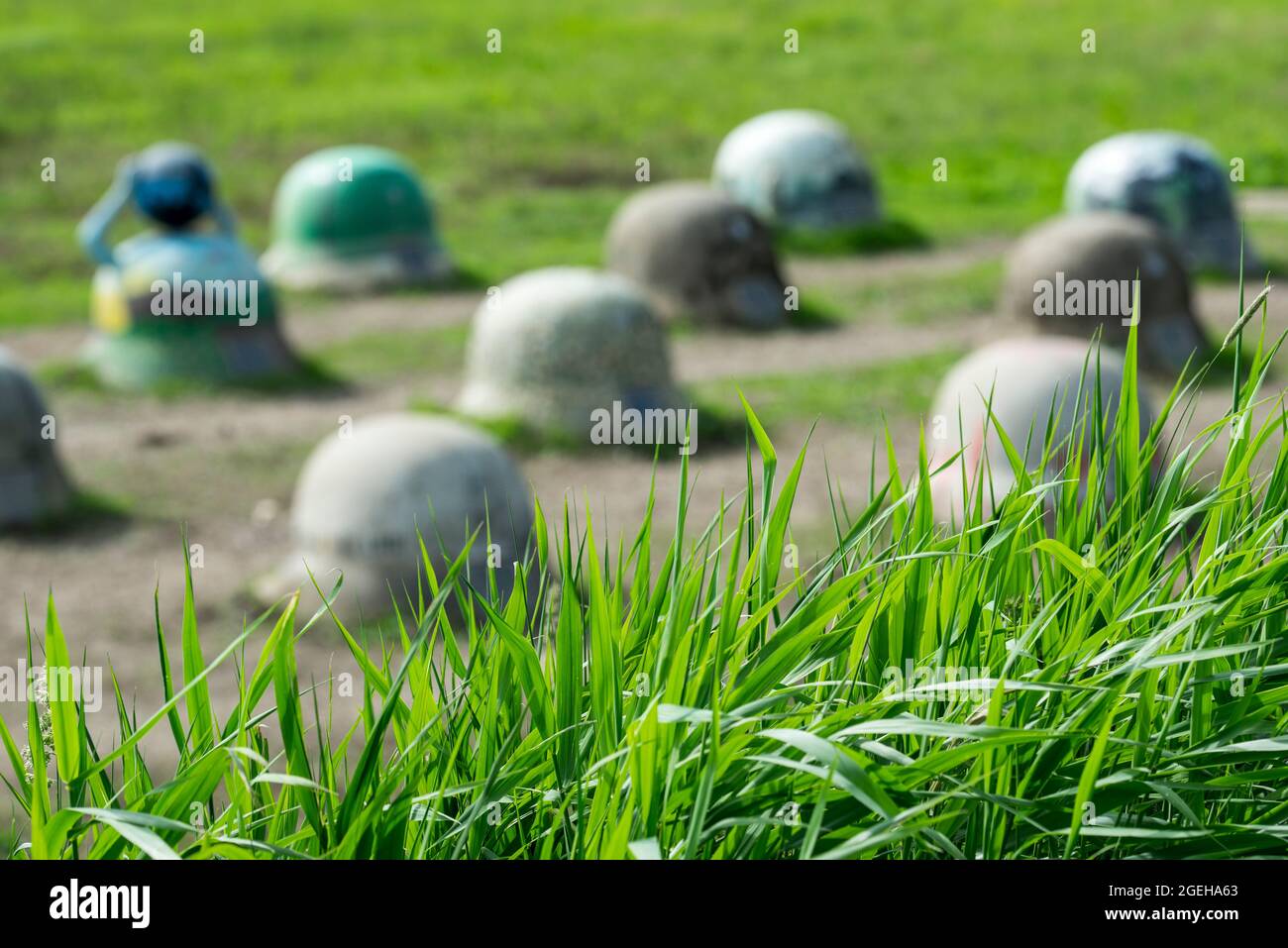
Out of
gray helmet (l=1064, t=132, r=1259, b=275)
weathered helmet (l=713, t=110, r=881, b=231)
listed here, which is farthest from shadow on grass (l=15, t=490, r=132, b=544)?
gray helmet (l=1064, t=132, r=1259, b=275)

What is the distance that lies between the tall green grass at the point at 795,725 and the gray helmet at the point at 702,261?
11.3 m

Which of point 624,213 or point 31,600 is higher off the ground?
point 624,213

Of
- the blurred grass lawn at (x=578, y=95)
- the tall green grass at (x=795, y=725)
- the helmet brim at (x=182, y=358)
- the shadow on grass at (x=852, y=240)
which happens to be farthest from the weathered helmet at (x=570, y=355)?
the tall green grass at (x=795, y=725)

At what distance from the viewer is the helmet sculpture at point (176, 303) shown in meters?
11.9

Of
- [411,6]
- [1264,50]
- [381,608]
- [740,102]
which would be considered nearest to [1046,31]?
[1264,50]

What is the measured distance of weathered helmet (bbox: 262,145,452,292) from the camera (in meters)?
15.4

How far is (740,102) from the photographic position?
982 inches

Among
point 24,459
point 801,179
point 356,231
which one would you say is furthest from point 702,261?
point 24,459

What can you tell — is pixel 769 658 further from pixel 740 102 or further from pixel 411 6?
pixel 411 6

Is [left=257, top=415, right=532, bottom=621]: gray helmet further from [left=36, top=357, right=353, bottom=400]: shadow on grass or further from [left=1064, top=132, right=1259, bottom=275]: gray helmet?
[left=1064, top=132, right=1259, bottom=275]: gray helmet

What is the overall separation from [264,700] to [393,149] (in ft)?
55.2

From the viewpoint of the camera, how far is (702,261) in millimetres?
13852

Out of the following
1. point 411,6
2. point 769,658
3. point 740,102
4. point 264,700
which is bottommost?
point 264,700

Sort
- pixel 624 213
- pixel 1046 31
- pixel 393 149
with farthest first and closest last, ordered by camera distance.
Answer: pixel 1046 31 < pixel 393 149 < pixel 624 213
